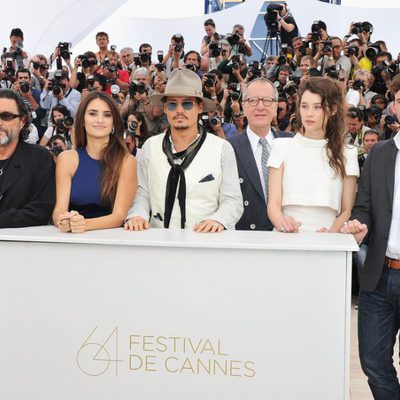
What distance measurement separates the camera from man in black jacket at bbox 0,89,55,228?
279cm

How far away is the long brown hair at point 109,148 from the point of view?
9.29ft

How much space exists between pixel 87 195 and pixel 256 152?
0.97 m

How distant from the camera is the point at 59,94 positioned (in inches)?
319

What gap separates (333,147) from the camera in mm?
2754

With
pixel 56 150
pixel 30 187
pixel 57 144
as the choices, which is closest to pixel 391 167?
pixel 30 187

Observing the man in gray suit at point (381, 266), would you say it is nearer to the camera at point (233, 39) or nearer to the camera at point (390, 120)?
the camera at point (390, 120)

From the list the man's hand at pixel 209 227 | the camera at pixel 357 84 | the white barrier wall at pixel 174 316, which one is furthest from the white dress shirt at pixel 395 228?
the camera at pixel 357 84

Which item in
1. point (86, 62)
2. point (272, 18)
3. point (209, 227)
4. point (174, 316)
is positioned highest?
point (272, 18)

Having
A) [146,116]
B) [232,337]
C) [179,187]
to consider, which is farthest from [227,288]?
[146,116]

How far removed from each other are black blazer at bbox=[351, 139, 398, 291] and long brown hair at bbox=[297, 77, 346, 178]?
13cm

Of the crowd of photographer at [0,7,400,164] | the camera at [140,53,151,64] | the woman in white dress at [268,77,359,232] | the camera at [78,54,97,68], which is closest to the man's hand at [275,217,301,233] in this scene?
the woman in white dress at [268,77,359,232]

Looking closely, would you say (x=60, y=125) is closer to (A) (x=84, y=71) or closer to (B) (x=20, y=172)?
(A) (x=84, y=71)

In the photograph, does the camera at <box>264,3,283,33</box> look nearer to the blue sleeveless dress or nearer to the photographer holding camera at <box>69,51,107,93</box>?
the photographer holding camera at <box>69,51,107,93</box>

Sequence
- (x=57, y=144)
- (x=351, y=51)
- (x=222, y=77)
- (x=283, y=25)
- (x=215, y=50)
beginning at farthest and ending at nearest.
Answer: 1. (x=283, y=25)
2. (x=215, y=50)
3. (x=351, y=51)
4. (x=222, y=77)
5. (x=57, y=144)
